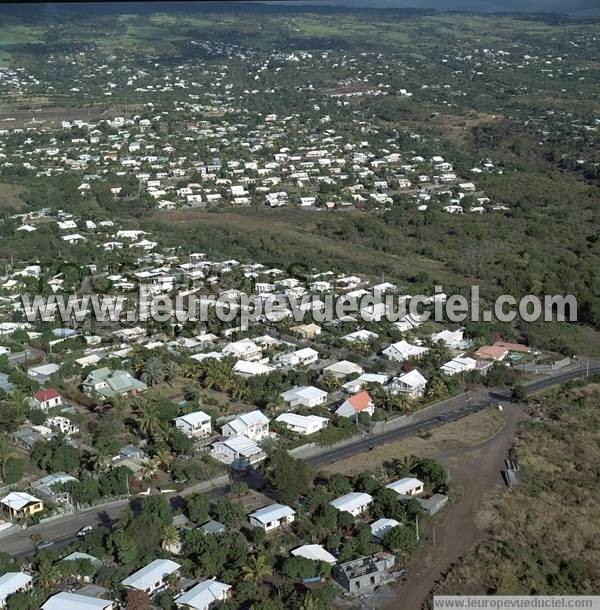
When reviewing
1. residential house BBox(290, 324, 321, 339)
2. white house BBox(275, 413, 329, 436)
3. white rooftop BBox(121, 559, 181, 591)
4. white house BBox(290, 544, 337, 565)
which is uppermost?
white rooftop BBox(121, 559, 181, 591)

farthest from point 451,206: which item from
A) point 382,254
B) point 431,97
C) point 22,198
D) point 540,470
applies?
point 431,97

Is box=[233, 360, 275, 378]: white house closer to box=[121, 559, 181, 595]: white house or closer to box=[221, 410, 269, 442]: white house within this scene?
box=[221, 410, 269, 442]: white house

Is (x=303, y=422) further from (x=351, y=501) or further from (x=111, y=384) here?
(x=111, y=384)

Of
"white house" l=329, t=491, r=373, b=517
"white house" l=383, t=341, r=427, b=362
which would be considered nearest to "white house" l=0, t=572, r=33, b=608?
"white house" l=329, t=491, r=373, b=517

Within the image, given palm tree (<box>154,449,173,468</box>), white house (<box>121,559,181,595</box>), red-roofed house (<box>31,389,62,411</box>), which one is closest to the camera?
white house (<box>121,559,181,595</box>)

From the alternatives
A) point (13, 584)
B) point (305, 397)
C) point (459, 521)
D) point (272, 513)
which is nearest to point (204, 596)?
point (272, 513)

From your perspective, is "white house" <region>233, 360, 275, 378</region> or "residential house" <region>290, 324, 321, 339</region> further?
"residential house" <region>290, 324, 321, 339</region>
